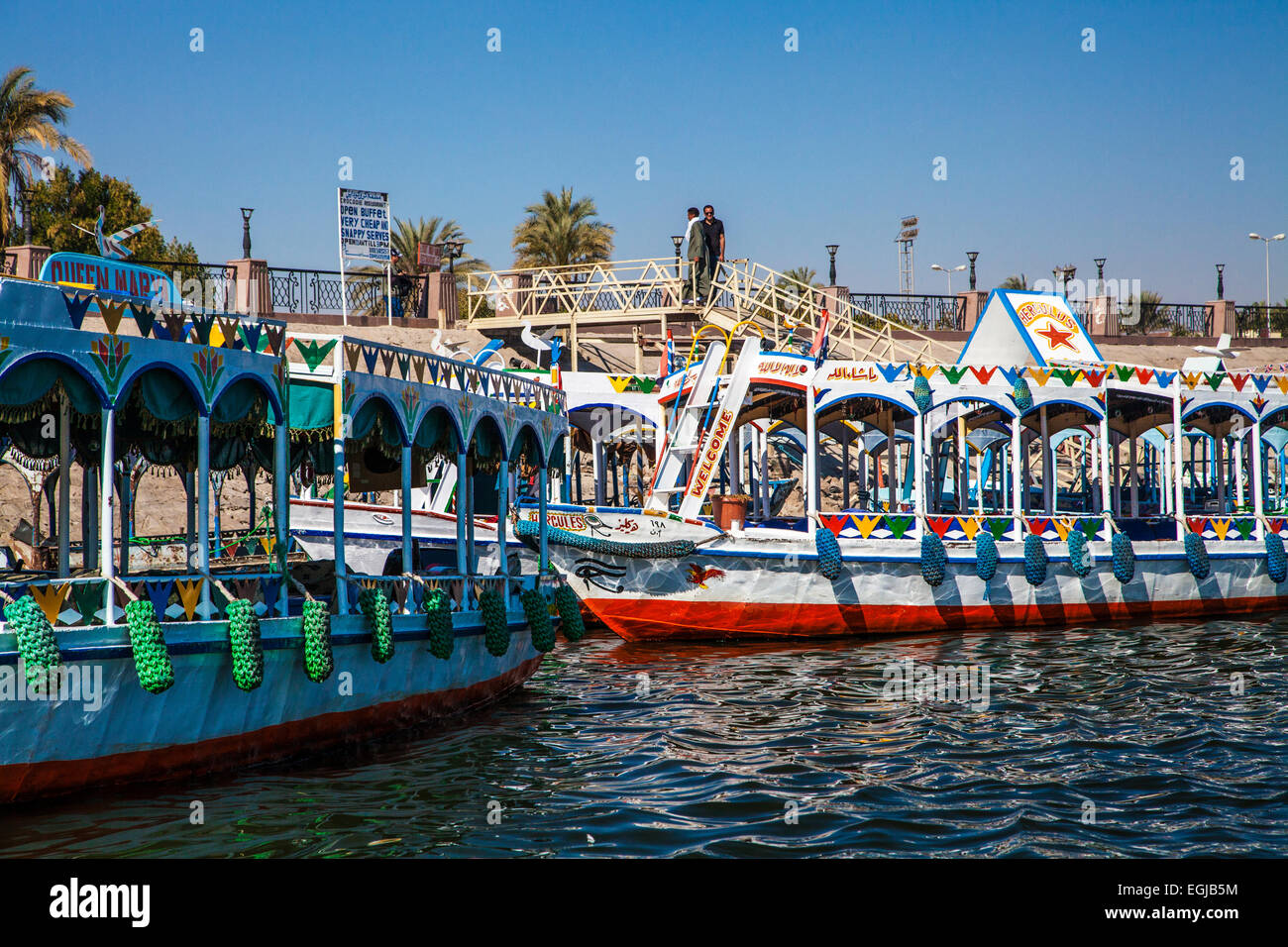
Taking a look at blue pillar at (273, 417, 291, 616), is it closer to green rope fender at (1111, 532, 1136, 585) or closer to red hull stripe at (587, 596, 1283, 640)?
red hull stripe at (587, 596, 1283, 640)

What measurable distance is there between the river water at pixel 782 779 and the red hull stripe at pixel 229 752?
0.15 metres

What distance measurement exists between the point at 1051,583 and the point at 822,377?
5095mm

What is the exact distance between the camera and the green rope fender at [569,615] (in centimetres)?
1469

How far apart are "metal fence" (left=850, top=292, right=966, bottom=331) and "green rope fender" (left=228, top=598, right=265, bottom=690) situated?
121 feet

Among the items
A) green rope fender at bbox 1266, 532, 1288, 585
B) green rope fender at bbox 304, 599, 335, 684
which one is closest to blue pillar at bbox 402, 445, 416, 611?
green rope fender at bbox 304, 599, 335, 684

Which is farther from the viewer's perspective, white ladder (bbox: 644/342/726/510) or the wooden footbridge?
the wooden footbridge

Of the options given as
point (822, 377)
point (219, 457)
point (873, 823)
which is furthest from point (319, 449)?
point (873, 823)

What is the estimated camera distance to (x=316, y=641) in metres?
9.93

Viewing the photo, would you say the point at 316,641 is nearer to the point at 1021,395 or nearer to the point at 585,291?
the point at 1021,395

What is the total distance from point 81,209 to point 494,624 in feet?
97.2

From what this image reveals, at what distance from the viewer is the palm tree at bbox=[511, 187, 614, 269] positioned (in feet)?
132

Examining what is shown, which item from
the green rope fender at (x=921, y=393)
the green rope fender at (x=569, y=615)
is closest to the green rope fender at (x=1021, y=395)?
the green rope fender at (x=921, y=393)

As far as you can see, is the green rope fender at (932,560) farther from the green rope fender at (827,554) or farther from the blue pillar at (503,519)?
the blue pillar at (503,519)
